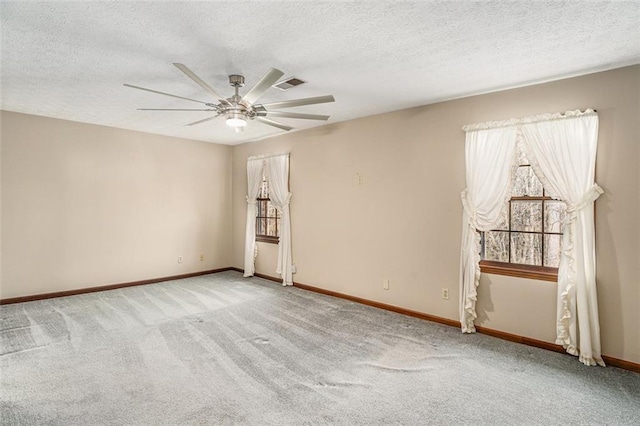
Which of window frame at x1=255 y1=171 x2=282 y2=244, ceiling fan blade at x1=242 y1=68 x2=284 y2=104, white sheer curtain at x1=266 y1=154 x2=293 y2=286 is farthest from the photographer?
window frame at x1=255 y1=171 x2=282 y2=244

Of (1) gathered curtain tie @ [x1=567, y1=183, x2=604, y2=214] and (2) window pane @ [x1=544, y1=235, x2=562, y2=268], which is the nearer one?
(1) gathered curtain tie @ [x1=567, y1=183, x2=604, y2=214]

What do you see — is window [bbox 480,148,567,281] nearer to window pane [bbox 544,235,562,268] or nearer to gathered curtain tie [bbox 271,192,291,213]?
window pane [bbox 544,235,562,268]

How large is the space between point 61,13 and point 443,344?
405 cm

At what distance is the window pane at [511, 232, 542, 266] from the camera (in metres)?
3.37

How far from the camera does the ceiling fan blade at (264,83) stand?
2.28 metres

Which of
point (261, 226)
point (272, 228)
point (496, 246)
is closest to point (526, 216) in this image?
point (496, 246)

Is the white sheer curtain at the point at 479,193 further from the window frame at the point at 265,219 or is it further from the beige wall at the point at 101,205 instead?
the beige wall at the point at 101,205

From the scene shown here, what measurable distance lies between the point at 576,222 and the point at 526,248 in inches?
22.4

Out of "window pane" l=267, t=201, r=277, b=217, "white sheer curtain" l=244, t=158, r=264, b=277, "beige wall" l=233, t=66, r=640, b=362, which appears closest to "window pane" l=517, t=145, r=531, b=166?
"beige wall" l=233, t=66, r=640, b=362

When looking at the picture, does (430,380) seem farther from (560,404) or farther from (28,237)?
(28,237)

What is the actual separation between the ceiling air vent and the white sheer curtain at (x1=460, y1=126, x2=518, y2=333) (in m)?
1.94

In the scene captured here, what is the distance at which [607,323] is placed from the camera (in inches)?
114

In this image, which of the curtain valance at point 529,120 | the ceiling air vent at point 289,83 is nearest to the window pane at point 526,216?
the curtain valance at point 529,120

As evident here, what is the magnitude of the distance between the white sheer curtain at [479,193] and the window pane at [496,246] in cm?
19
